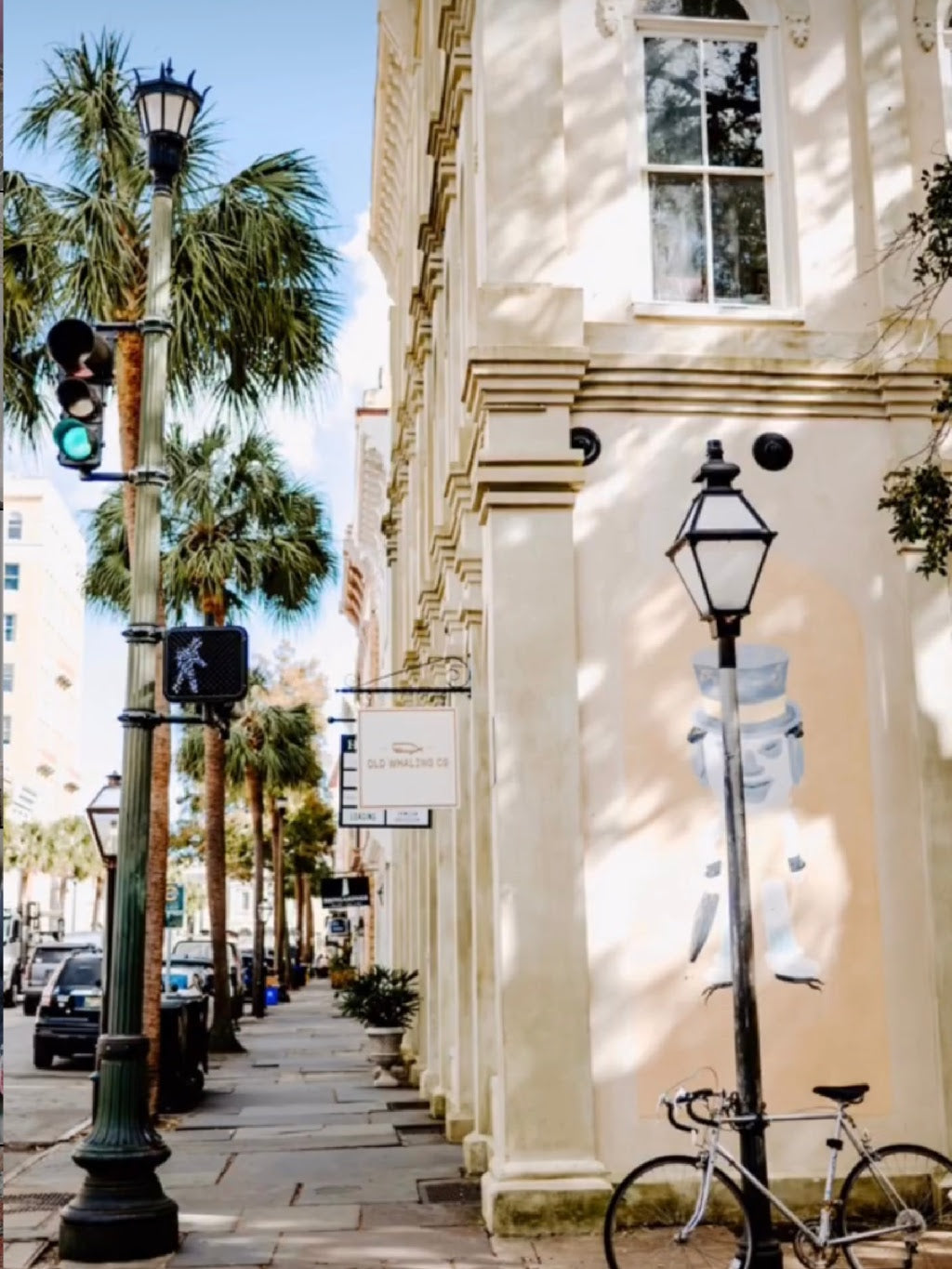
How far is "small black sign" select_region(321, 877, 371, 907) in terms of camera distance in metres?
40.4

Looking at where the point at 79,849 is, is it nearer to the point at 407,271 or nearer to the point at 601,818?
the point at 407,271

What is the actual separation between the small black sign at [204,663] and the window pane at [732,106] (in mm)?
5292

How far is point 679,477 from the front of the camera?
10.8 metres

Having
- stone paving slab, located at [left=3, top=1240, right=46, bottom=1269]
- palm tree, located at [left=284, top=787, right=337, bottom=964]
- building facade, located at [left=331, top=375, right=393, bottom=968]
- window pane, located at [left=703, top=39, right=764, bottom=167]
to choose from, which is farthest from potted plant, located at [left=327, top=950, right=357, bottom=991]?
window pane, located at [left=703, top=39, right=764, bottom=167]

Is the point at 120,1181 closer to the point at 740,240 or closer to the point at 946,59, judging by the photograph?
the point at 740,240

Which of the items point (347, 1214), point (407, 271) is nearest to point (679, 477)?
point (347, 1214)

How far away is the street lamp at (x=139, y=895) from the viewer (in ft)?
29.4

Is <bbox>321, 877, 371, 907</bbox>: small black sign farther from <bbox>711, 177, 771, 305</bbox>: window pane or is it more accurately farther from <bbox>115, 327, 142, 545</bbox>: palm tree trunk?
<bbox>711, 177, 771, 305</bbox>: window pane

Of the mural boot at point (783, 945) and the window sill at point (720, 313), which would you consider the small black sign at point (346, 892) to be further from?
the window sill at point (720, 313)

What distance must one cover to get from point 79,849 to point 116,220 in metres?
86.3

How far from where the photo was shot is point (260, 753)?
4262 cm

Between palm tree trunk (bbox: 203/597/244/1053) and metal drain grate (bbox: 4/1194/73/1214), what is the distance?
14988mm

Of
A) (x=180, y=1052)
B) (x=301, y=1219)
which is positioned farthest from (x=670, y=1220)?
(x=180, y=1052)

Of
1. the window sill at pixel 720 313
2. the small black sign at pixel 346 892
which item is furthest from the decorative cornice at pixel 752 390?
the small black sign at pixel 346 892
